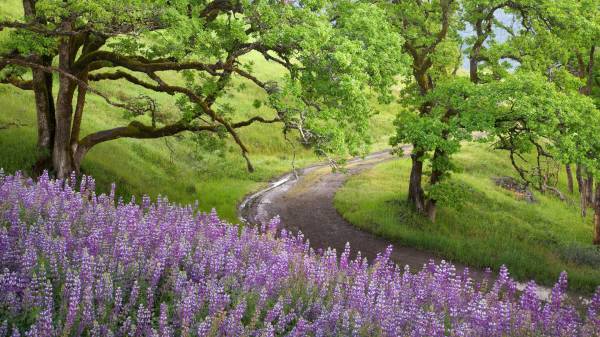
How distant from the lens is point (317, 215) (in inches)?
1030

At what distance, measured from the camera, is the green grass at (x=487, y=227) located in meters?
22.1

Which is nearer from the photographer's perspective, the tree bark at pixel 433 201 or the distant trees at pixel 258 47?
the distant trees at pixel 258 47

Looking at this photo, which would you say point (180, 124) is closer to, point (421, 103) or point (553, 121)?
point (421, 103)

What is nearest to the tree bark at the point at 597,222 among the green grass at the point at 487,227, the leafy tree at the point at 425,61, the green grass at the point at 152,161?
the green grass at the point at 487,227

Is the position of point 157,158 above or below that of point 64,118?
below

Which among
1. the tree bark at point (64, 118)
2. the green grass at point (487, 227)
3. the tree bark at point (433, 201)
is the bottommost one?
the green grass at point (487, 227)

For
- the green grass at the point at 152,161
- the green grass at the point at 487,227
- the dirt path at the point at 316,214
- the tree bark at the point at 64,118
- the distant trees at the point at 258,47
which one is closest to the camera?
the distant trees at the point at 258,47

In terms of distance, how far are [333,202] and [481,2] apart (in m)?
12.2

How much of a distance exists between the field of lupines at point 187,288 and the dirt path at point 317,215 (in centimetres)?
985

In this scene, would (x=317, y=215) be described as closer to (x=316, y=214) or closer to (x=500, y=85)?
(x=316, y=214)

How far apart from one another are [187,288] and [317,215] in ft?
67.9

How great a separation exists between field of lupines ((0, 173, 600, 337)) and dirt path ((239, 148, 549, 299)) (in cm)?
985

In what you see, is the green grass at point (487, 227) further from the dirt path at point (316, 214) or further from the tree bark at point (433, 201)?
the dirt path at point (316, 214)

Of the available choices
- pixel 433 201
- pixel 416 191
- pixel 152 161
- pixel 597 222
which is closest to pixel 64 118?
pixel 152 161
